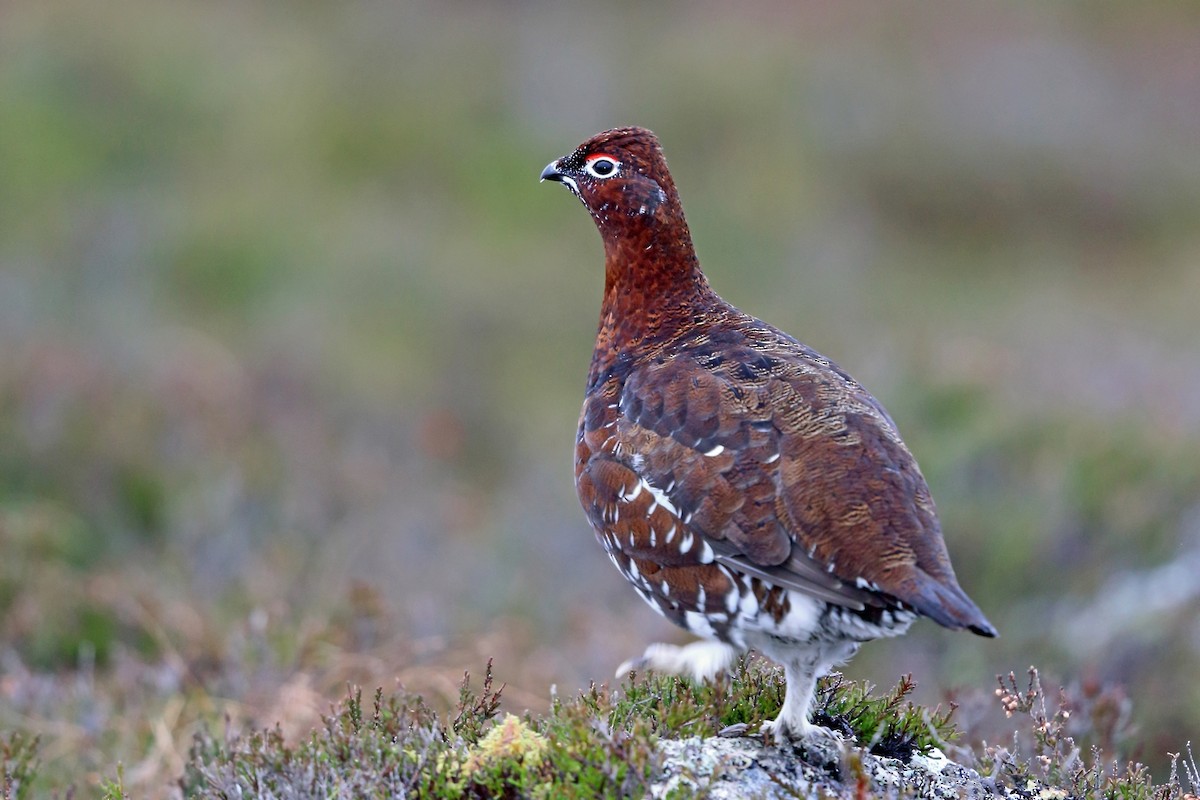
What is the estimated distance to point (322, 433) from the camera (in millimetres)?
13172

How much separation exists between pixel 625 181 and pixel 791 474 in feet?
5.61

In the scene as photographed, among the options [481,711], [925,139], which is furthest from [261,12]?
[481,711]

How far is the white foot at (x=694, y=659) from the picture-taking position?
4250mm

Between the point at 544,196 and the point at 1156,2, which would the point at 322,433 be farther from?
the point at 1156,2

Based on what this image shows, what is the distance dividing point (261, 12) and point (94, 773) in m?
20.6

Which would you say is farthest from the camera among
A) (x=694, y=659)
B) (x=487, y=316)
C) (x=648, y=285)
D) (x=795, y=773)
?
(x=487, y=316)

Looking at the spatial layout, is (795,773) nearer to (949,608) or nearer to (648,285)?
(949,608)

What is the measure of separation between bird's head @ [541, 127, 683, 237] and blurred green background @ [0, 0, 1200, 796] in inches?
88.2

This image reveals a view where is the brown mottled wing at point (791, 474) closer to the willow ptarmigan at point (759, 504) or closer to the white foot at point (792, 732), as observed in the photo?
the willow ptarmigan at point (759, 504)

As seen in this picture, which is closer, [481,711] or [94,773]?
[481,711]

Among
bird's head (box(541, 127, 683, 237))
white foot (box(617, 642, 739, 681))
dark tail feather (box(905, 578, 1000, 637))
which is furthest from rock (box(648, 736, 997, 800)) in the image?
bird's head (box(541, 127, 683, 237))

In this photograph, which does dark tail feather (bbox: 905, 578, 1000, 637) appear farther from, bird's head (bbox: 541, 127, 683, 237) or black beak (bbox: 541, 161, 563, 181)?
black beak (bbox: 541, 161, 563, 181)

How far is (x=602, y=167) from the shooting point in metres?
5.43

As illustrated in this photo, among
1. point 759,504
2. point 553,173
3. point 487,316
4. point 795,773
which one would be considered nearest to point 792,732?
point 795,773
